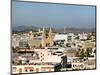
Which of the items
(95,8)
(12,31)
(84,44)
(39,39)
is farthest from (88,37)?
(12,31)

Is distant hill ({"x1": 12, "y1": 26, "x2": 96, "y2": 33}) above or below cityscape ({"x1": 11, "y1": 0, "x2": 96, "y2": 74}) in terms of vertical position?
above

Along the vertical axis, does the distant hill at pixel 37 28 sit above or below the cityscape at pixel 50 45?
above

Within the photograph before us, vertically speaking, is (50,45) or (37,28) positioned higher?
(37,28)

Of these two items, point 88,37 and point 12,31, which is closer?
point 12,31
